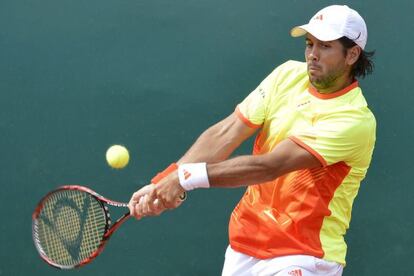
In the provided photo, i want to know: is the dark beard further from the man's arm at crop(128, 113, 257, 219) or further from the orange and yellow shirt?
the man's arm at crop(128, 113, 257, 219)

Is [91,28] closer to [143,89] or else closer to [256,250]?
[143,89]

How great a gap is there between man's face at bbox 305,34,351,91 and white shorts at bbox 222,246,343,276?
0.65m

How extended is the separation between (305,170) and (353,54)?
47 centimetres

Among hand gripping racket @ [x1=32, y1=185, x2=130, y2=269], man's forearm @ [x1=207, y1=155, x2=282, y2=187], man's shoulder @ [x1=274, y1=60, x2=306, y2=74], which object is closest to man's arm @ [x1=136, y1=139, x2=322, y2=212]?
man's forearm @ [x1=207, y1=155, x2=282, y2=187]

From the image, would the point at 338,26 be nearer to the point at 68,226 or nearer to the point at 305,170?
the point at 305,170

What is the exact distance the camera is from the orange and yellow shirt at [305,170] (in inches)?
129

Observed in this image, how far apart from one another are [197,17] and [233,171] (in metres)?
1.47

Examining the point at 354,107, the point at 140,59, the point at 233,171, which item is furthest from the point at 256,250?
the point at 140,59

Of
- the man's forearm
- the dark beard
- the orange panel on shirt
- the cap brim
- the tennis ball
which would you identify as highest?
the cap brim

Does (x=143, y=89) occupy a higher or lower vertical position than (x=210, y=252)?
higher

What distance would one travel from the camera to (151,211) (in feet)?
10.9

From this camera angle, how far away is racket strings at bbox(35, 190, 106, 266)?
3.82m

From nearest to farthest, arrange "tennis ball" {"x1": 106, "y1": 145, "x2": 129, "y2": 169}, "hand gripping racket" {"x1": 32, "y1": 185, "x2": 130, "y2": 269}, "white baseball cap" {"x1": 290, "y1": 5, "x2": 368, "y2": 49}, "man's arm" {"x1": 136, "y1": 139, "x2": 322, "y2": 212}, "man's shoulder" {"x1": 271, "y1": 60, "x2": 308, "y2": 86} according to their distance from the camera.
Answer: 1. "man's arm" {"x1": 136, "y1": 139, "x2": 322, "y2": 212}
2. "white baseball cap" {"x1": 290, "y1": 5, "x2": 368, "y2": 49}
3. "man's shoulder" {"x1": 271, "y1": 60, "x2": 308, "y2": 86}
4. "hand gripping racket" {"x1": 32, "y1": 185, "x2": 130, "y2": 269}
5. "tennis ball" {"x1": 106, "y1": 145, "x2": 129, "y2": 169}

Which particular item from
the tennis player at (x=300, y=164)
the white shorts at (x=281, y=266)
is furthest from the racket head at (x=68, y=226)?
the white shorts at (x=281, y=266)
